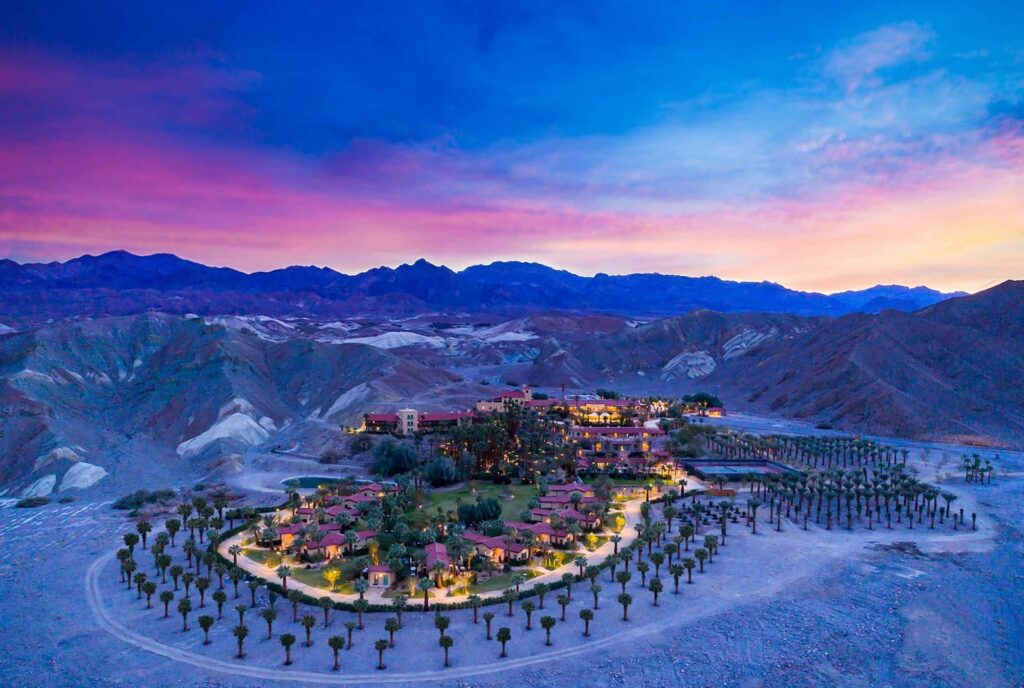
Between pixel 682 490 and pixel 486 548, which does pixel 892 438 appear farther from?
pixel 486 548

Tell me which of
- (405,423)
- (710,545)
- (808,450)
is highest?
(405,423)

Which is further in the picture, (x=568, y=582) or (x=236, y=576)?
(x=236, y=576)

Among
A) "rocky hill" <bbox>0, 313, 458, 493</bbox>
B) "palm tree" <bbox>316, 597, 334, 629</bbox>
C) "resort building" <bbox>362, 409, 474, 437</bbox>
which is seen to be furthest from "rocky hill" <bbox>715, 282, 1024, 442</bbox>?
"palm tree" <bbox>316, 597, 334, 629</bbox>

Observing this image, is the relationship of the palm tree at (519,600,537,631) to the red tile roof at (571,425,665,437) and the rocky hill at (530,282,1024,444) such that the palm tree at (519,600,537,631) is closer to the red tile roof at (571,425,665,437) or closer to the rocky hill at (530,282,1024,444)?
the red tile roof at (571,425,665,437)

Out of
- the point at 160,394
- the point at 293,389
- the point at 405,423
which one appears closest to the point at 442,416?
the point at 405,423

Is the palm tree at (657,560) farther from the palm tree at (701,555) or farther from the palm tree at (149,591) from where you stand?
the palm tree at (149,591)

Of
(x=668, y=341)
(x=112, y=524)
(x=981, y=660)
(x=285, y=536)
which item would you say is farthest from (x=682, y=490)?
(x=668, y=341)

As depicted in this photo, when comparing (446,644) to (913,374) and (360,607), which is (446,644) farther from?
(913,374)

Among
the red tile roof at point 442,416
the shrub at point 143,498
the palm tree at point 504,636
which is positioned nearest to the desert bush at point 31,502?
the shrub at point 143,498
